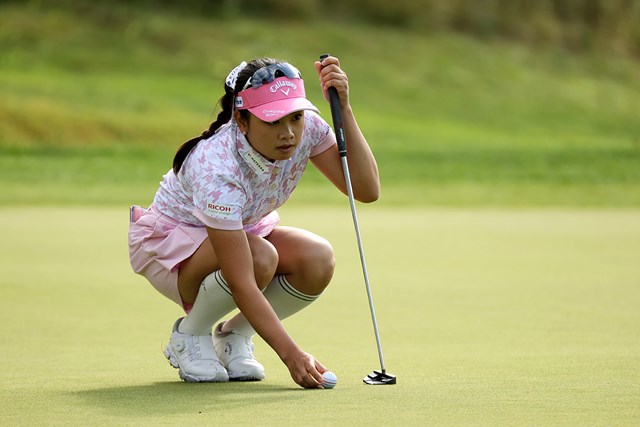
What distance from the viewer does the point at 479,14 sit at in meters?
38.8

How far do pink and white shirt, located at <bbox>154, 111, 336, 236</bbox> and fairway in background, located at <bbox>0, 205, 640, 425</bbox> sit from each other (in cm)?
57

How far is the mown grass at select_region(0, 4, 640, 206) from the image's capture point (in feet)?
54.4

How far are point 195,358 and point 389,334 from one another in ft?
4.46

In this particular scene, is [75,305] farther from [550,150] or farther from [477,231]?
[550,150]

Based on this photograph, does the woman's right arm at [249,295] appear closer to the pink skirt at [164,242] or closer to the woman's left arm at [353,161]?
the pink skirt at [164,242]

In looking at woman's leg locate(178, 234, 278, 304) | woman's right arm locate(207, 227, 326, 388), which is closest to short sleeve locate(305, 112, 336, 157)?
woman's leg locate(178, 234, 278, 304)

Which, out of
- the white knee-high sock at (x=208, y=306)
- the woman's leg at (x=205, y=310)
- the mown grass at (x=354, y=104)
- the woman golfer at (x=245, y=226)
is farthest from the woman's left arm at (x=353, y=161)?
the mown grass at (x=354, y=104)

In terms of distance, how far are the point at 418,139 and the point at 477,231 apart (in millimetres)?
13804

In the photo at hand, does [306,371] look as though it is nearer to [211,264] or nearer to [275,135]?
[211,264]

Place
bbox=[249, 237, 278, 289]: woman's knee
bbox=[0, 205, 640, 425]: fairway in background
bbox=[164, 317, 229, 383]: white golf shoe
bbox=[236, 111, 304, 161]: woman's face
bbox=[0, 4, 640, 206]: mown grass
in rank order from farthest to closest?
bbox=[0, 4, 640, 206]: mown grass → bbox=[164, 317, 229, 383]: white golf shoe → bbox=[249, 237, 278, 289]: woman's knee → bbox=[236, 111, 304, 161]: woman's face → bbox=[0, 205, 640, 425]: fairway in background

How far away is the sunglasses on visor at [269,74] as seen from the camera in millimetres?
4152

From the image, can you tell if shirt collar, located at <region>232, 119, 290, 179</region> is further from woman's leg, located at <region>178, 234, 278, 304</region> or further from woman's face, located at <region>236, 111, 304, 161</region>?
woman's leg, located at <region>178, 234, 278, 304</region>

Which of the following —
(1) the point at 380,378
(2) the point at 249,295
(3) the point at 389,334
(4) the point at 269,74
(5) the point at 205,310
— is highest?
(4) the point at 269,74

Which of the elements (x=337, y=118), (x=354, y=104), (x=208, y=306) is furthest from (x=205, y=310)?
(x=354, y=104)
